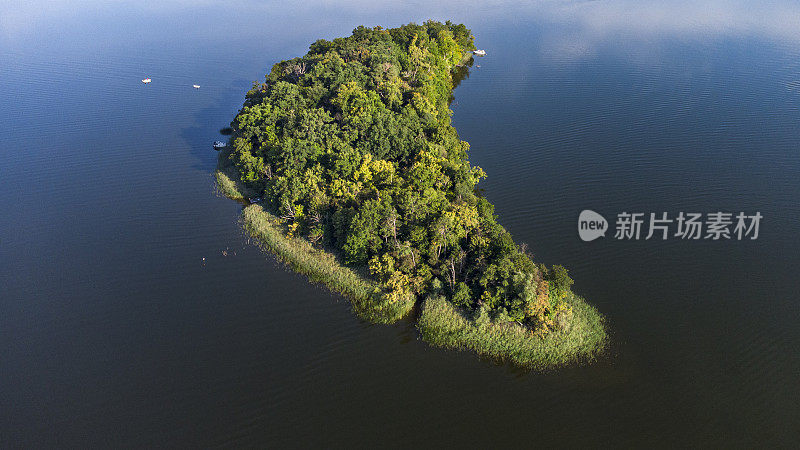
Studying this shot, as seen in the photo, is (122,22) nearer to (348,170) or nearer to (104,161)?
(104,161)

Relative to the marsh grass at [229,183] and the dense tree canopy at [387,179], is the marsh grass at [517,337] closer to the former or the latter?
the dense tree canopy at [387,179]

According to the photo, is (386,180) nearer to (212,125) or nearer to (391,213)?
(391,213)

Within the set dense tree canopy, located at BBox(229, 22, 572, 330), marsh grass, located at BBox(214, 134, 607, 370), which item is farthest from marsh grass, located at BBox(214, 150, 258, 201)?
marsh grass, located at BBox(214, 134, 607, 370)

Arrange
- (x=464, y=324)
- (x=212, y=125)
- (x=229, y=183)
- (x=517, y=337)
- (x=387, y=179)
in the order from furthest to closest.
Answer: (x=212, y=125), (x=229, y=183), (x=387, y=179), (x=464, y=324), (x=517, y=337)

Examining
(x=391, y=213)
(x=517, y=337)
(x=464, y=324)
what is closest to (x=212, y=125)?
(x=391, y=213)

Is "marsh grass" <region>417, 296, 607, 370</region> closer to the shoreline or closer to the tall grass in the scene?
the shoreline

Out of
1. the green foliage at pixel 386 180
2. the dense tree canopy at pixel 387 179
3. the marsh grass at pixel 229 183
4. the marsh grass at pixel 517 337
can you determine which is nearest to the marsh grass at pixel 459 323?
the marsh grass at pixel 517 337
